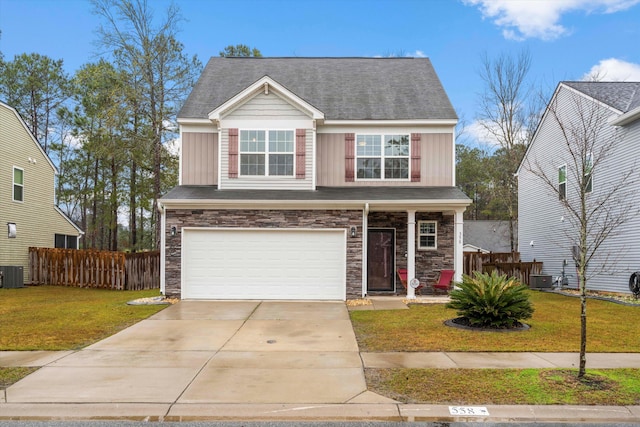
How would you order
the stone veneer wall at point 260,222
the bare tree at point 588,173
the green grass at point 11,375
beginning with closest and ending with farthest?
the green grass at point 11,375
the stone veneer wall at point 260,222
the bare tree at point 588,173

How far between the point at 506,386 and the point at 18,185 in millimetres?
20713

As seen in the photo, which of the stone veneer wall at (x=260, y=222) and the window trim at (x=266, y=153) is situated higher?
the window trim at (x=266, y=153)

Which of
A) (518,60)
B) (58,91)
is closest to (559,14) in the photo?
(518,60)

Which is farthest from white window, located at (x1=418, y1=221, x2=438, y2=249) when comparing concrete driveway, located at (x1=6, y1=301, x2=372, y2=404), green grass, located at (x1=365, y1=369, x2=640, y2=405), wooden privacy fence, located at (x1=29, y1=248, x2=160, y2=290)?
wooden privacy fence, located at (x1=29, y1=248, x2=160, y2=290)

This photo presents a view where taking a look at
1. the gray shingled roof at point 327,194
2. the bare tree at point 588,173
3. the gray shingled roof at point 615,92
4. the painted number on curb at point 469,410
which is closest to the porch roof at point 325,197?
the gray shingled roof at point 327,194

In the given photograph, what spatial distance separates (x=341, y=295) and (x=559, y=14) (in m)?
16.2

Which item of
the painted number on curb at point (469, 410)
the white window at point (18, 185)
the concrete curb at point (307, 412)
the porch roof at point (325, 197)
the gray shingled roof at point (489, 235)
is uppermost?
the white window at point (18, 185)

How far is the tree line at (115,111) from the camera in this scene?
22.5 meters

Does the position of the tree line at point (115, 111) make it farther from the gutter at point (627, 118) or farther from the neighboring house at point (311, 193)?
the gutter at point (627, 118)

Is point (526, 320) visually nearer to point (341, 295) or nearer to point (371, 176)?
point (341, 295)

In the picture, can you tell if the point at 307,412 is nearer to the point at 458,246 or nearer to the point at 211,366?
the point at 211,366

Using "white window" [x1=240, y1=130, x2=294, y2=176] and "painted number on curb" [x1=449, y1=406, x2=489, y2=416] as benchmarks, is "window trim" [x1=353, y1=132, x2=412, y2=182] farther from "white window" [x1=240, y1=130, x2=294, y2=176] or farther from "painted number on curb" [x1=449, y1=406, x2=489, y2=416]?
"painted number on curb" [x1=449, y1=406, x2=489, y2=416]

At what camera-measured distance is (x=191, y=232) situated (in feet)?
43.9

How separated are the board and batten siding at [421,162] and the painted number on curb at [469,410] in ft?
34.7
